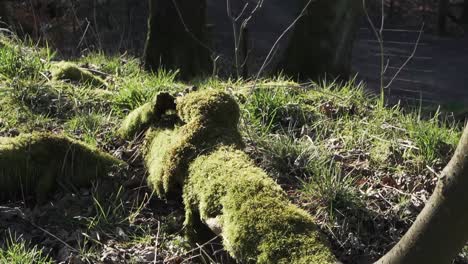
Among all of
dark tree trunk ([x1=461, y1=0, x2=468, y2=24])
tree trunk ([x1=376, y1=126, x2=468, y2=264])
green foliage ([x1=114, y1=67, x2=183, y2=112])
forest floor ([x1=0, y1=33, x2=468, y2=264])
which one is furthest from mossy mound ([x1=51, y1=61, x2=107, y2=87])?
dark tree trunk ([x1=461, y1=0, x2=468, y2=24])

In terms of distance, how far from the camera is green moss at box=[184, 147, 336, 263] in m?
3.16

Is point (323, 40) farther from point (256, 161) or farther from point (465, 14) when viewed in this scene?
point (465, 14)

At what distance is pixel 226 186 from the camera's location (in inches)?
141

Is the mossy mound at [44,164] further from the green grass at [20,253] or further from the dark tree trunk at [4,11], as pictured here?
the dark tree trunk at [4,11]

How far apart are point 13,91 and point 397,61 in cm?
1616

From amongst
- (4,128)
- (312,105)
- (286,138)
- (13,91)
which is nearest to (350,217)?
(286,138)

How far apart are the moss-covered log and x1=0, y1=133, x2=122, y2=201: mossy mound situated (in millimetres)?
366

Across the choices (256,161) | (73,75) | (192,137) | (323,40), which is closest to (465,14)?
(323,40)

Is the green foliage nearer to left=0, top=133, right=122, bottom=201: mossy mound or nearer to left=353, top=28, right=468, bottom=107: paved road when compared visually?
left=0, top=133, right=122, bottom=201: mossy mound

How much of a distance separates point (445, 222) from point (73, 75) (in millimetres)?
4144

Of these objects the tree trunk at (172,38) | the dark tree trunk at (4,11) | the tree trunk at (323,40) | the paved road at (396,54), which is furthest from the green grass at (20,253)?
the paved road at (396,54)

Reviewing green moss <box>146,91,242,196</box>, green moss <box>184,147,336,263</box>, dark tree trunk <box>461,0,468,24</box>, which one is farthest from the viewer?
dark tree trunk <box>461,0,468,24</box>

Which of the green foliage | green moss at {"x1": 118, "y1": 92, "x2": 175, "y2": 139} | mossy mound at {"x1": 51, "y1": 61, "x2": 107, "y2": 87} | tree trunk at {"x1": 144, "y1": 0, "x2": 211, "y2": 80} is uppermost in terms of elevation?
green moss at {"x1": 118, "y1": 92, "x2": 175, "y2": 139}

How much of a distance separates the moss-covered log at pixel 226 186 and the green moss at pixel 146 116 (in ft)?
0.35
